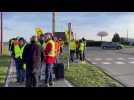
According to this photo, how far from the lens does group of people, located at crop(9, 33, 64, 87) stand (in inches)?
496

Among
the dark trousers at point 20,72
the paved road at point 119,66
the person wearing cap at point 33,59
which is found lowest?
the paved road at point 119,66

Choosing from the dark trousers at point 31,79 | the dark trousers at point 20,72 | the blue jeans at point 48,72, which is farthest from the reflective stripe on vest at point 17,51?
the dark trousers at point 31,79

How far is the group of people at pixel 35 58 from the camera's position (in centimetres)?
1260

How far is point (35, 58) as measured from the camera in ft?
41.4

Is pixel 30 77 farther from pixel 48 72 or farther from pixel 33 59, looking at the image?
pixel 48 72

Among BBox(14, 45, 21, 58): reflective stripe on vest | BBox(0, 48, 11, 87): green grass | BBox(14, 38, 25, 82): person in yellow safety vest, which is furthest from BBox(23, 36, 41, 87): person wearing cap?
BBox(14, 45, 21, 58): reflective stripe on vest

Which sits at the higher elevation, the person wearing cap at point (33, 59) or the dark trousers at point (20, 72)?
the person wearing cap at point (33, 59)

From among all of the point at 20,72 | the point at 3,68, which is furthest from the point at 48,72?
the point at 3,68

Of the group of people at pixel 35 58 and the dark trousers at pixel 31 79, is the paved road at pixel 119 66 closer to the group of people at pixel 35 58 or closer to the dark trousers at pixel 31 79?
the group of people at pixel 35 58

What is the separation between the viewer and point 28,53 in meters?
12.7
